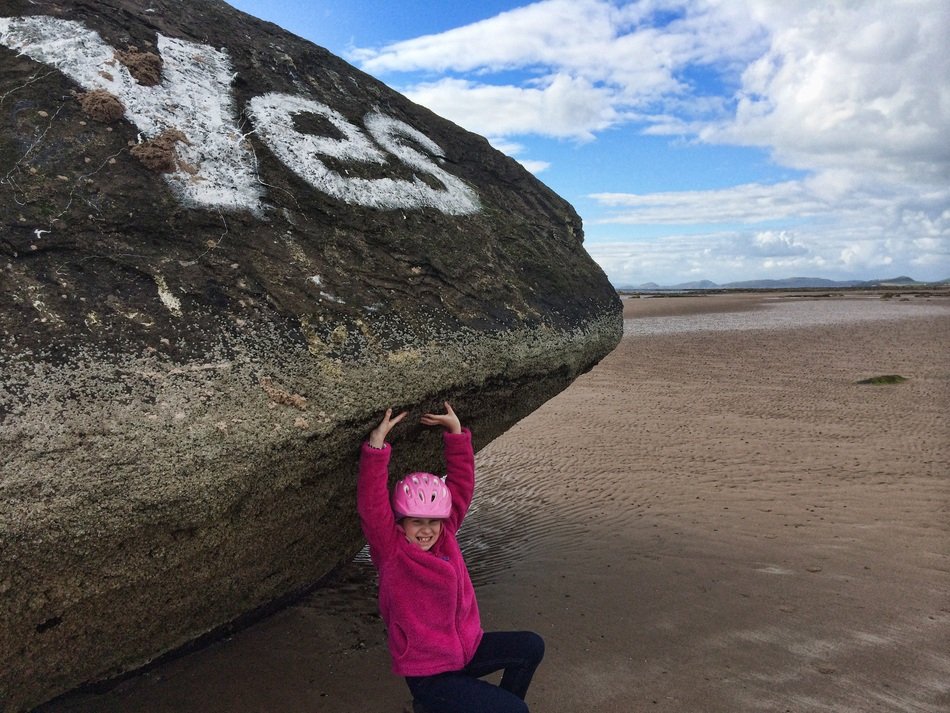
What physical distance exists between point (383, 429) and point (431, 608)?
2.74 ft

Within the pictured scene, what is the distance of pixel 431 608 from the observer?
3.07 metres

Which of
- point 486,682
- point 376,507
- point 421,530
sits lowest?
point 486,682

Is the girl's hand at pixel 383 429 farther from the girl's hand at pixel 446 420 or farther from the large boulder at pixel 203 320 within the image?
the girl's hand at pixel 446 420

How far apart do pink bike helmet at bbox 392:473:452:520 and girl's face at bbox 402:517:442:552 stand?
0.03 meters

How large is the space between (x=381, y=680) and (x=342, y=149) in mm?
3093

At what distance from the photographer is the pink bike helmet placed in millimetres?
3107

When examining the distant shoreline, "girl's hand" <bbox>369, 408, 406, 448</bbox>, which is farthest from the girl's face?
the distant shoreline

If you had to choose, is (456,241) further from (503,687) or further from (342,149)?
(503,687)

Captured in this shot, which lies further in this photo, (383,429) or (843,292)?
(843,292)

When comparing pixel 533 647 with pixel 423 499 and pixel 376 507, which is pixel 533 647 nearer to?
pixel 423 499

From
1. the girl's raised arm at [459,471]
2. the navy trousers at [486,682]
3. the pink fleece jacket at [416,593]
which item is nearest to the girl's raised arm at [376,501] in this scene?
the pink fleece jacket at [416,593]

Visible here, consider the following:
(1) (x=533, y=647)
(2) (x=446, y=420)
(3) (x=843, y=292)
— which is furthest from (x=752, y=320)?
(3) (x=843, y=292)

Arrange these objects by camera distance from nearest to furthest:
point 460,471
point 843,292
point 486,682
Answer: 1. point 486,682
2. point 460,471
3. point 843,292

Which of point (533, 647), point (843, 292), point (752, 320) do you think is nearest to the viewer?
point (533, 647)
